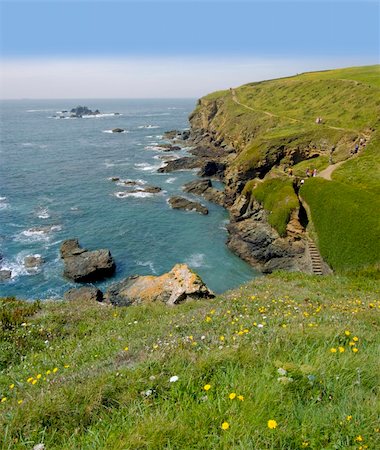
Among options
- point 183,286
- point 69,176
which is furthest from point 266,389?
point 69,176

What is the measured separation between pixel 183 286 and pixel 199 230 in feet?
83.5

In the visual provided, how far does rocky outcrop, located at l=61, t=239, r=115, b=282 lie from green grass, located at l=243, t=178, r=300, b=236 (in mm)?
21565

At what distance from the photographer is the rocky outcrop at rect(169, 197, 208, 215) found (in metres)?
56.1

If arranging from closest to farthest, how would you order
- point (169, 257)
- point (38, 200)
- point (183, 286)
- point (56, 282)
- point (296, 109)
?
1. point (183, 286)
2. point (56, 282)
3. point (169, 257)
4. point (38, 200)
5. point (296, 109)

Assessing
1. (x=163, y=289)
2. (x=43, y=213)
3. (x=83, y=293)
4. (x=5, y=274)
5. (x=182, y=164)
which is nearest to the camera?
(x=163, y=289)

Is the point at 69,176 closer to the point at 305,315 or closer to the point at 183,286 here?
the point at 183,286

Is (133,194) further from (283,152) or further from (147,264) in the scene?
(283,152)

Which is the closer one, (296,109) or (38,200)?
(38,200)

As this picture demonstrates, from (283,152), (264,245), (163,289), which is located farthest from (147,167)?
(163,289)

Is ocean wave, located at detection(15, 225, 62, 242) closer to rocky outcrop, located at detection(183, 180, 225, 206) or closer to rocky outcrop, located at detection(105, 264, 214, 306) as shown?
rocky outcrop, located at detection(105, 264, 214, 306)

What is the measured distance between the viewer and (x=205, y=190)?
2562 inches

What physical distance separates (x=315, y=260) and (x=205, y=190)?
3225 cm

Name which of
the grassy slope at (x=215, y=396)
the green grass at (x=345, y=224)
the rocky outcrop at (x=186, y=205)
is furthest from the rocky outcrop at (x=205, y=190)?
the grassy slope at (x=215, y=396)

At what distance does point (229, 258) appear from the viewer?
4212 cm
